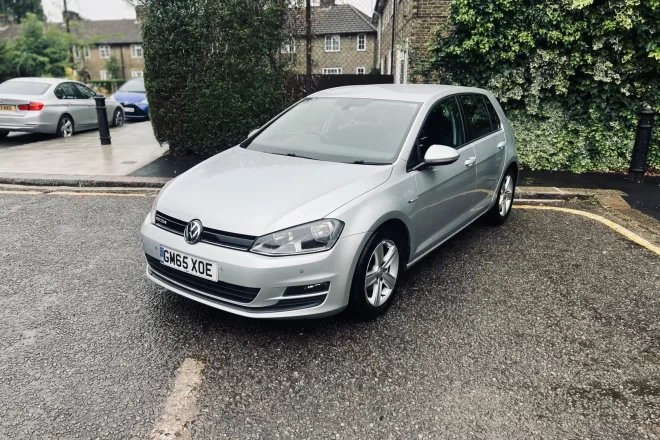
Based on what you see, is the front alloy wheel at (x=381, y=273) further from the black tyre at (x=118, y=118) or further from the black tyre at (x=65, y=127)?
the black tyre at (x=118, y=118)

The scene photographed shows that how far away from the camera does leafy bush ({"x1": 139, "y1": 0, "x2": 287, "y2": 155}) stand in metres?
8.02

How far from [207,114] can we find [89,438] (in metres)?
6.66

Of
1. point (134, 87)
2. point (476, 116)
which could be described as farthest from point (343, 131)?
point (134, 87)

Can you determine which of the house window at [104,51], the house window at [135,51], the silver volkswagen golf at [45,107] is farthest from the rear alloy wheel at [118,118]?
the house window at [104,51]

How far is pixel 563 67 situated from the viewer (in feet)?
26.0

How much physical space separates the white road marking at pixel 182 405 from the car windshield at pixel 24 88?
36.3ft

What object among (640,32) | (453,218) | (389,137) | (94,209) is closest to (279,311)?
(389,137)

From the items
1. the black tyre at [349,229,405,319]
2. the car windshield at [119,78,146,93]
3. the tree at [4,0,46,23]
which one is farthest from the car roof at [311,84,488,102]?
the tree at [4,0,46,23]

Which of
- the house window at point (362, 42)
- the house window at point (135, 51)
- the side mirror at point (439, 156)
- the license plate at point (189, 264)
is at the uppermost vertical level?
the house window at point (135, 51)

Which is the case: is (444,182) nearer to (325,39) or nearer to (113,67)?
(325,39)

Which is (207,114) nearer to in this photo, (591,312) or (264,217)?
(264,217)

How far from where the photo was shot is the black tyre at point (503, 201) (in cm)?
541

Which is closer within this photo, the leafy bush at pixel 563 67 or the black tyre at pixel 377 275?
the black tyre at pixel 377 275

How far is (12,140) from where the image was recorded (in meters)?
11.8
